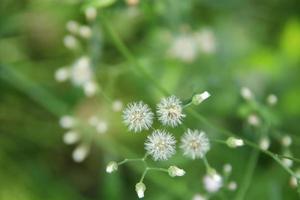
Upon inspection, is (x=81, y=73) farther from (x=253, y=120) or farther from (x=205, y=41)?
(x=253, y=120)

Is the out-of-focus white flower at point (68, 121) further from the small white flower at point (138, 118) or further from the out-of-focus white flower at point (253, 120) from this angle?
the small white flower at point (138, 118)

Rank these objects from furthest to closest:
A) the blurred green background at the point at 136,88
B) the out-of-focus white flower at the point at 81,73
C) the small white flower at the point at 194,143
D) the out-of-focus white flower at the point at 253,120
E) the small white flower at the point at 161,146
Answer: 1. the blurred green background at the point at 136,88
2. the out-of-focus white flower at the point at 81,73
3. the out-of-focus white flower at the point at 253,120
4. the small white flower at the point at 194,143
5. the small white flower at the point at 161,146

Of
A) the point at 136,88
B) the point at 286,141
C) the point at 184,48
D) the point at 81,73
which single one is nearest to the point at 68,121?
the point at 81,73

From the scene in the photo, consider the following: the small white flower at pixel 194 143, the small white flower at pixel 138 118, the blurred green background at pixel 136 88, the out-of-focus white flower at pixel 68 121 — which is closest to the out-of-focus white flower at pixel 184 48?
the blurred green background at pixel 136 88

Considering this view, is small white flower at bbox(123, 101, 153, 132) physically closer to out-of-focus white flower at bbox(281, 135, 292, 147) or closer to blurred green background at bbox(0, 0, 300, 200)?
out-of-focus white flower at bbox(281, 135, 292, 147)

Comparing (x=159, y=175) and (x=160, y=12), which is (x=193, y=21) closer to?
(x=160, y=12)

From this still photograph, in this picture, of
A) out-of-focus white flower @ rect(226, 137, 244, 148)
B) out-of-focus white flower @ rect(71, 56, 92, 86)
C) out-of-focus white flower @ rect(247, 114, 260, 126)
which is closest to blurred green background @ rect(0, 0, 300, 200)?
out-of-focus white flower @ rect(71, 56, 92, 86)
